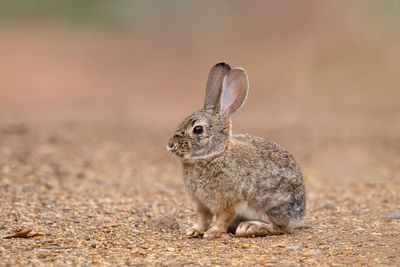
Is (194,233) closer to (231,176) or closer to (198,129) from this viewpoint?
(231,176)

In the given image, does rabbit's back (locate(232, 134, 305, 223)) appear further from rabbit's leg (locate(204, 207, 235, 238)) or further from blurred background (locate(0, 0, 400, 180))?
blurred background (locate(0, 0, 400, 180))

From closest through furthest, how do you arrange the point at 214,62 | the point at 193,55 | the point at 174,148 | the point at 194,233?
the point at 174,148 < the point at 194,233 < the point at 214,62 < the point at 193,55

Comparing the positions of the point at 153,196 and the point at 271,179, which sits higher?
the point at 153,196

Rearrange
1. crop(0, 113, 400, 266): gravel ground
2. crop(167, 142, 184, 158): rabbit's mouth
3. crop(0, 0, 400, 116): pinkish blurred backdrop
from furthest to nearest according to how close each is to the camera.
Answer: crop(0, 0, 400, 116): pinkish blurred backdrop < crop(167, 142, 184, 158): rabbit's mouth < crop(0, 113, 400, 266): gravel ground

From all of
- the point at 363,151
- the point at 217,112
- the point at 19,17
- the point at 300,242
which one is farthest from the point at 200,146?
the point at 19,17

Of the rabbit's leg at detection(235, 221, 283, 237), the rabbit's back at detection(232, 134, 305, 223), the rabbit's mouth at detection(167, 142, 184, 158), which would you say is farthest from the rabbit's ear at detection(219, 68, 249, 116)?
the rabbit's leg at detection(235, 221, 283, 237)

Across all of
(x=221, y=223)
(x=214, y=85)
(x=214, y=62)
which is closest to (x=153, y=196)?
(x=214, y=85)

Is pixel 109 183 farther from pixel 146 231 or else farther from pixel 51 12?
pixel 51 12

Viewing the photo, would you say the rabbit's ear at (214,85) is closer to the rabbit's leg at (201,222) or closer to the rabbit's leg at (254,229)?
the rabbit's leg at (201,222)
